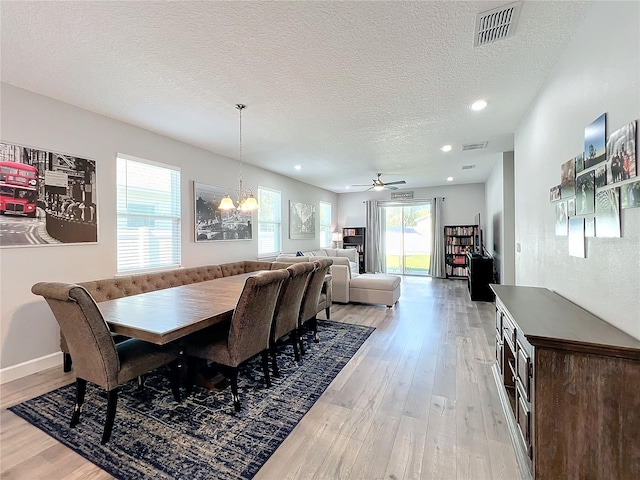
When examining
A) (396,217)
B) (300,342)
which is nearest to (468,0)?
(300,342)

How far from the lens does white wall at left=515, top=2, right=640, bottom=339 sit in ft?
4.25

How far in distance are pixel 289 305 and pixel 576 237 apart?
2.25 m

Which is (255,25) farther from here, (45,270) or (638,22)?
(45,270)

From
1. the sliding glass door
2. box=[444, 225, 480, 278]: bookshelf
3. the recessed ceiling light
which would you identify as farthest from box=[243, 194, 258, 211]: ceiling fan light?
box=[444, 225, 480, 278]: bookshelf

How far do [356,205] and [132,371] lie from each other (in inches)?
326

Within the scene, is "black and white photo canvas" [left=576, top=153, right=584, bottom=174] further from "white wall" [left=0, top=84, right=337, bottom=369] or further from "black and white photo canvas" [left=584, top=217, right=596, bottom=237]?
A: "white wall" [left=0, top=84, right=337, bottom=369]

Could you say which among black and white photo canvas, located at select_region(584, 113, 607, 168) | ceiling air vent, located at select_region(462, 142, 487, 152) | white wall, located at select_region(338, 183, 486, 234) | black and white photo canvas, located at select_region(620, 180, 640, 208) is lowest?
black and white photo canvas, located at select_region(620, 180, 640, 208)

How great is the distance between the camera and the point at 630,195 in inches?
50.1

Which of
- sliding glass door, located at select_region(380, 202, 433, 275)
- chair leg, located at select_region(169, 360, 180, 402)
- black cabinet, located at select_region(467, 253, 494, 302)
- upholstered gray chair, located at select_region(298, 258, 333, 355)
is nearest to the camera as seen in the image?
chair leg, located at select_region(169, 360, 180, 402)

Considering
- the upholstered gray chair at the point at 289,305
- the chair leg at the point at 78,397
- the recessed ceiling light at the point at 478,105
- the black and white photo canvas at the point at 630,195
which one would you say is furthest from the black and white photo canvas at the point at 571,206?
the chair leg at the point at 78,397

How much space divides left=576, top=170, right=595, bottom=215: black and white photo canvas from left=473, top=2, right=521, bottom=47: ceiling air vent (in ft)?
3.45

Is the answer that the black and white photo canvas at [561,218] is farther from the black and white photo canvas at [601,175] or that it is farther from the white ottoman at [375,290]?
the white ottoman at [375,290]

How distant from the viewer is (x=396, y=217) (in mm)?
8922

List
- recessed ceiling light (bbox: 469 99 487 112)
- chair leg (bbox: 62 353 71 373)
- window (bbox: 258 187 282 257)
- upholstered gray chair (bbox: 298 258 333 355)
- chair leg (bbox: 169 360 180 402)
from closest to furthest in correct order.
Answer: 1. chair leg (bbox: 169 360 180 402)
2. chair leg (bbox: 62 353 71 373)
3. recessed ceiling light (bbox: 469 99 487 112)
4. upholstered gray chair (bbox: 298 258 333 355)
5. window (bbox: 258 187 282 257)
